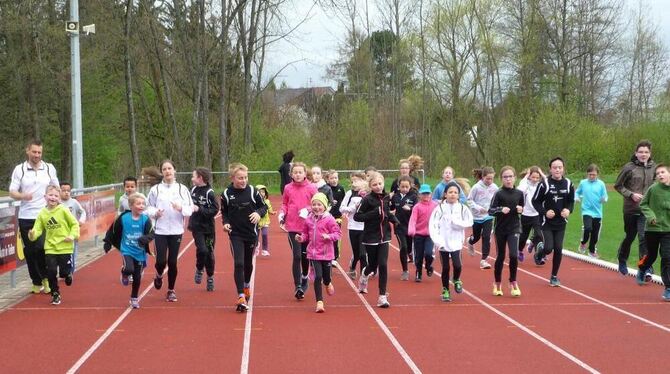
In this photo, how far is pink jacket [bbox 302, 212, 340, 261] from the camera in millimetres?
9438

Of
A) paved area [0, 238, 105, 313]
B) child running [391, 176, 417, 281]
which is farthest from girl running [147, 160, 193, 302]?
child running [391, 176, 417, 281]

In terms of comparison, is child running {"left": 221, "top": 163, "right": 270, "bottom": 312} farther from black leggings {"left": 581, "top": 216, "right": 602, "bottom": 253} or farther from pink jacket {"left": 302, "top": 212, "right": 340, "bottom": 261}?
black leggings {"left": 581, "top": 216, "right": 602, "bottom": 253}

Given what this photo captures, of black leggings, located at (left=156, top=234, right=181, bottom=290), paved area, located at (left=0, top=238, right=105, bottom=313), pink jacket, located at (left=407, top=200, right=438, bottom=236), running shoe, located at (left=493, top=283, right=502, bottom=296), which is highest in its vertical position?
pink jacket, located at (left=407, top=200, right=438, bottom=236)

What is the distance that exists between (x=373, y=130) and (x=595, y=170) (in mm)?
32231

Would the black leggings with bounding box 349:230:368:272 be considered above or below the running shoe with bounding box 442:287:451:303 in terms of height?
above

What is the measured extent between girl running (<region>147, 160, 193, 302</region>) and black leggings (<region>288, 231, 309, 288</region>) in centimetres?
144

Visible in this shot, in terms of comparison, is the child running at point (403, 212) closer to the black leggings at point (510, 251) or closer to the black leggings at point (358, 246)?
the black leggings at point (358, 246)

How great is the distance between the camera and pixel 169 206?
970cm

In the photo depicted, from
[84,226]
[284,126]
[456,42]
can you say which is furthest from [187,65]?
[84,226]

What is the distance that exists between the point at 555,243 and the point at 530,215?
209cm

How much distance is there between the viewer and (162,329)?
27.1 feet

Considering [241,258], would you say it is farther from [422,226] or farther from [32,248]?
[422,226]

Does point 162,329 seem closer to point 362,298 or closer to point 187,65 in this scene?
point 362,298

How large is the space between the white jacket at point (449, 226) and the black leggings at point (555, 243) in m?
Result: 1.76
